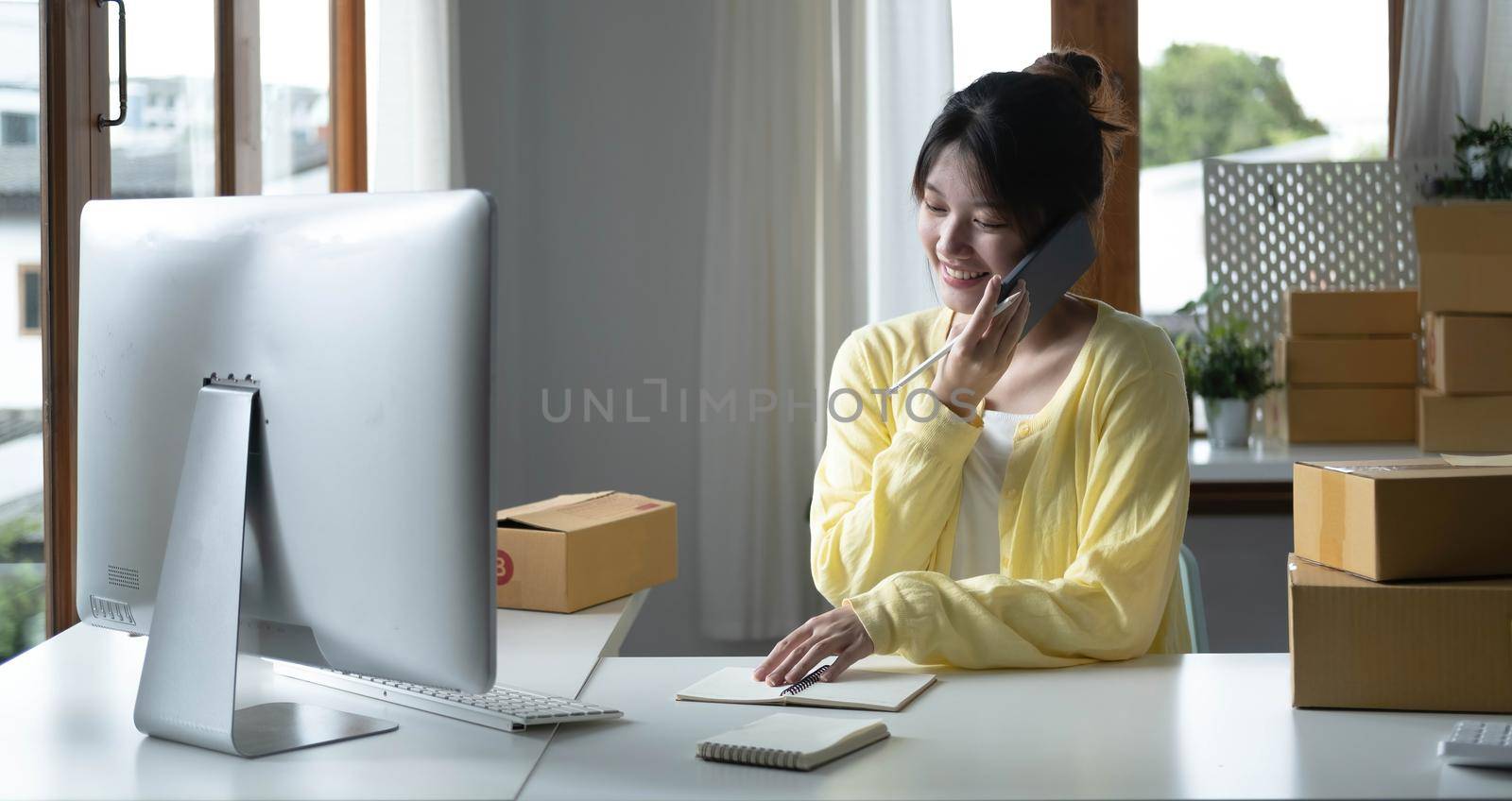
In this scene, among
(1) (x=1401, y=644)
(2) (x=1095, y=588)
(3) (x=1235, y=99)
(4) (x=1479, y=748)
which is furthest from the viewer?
(3) (x=1235, y=99)

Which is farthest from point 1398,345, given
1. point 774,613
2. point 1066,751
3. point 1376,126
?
point 1066,751

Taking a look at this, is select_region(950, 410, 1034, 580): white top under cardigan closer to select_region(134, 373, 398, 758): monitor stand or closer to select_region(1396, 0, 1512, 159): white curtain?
select_region(134, 373, 398, 758): monitor stand

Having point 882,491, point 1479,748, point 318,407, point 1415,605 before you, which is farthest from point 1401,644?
point 318,407

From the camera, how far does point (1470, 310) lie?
2676 millimetres

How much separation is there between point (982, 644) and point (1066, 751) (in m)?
0.25

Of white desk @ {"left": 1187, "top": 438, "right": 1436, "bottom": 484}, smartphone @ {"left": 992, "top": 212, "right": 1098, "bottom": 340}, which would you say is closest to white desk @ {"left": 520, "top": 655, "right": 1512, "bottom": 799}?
smartphone @ {"left": 992, "top": 212, "right": 1098, "bottom": 340}

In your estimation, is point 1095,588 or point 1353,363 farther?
point 1353,363

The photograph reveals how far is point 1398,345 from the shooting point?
112 inches

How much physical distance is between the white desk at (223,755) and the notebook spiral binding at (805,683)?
0.72 ft

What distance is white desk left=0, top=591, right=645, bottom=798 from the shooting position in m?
0.99

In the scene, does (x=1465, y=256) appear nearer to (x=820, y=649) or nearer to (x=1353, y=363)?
(x=1353, y=363)

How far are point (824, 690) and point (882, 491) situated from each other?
14.0 inches

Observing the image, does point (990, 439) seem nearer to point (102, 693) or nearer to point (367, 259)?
point (367, 259)

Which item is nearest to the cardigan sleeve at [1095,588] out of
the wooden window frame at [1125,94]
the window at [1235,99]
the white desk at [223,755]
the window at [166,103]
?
the white desk at [223,755]
